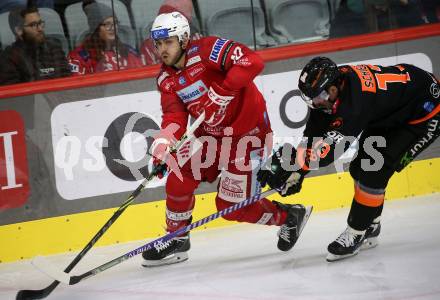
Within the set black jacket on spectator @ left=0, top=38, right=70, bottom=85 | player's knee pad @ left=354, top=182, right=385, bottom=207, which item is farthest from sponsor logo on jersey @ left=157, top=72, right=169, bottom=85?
player's knee pad @ left=354, top=182, right=385, bottom=207

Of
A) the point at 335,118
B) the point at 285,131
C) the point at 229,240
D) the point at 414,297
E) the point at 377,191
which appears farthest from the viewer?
the point at 285,131

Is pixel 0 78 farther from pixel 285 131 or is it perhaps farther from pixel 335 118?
pixel 335 118

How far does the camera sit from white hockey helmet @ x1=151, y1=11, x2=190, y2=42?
389cm

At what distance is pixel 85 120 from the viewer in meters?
4.85

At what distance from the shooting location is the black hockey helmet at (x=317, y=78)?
3.55 meters

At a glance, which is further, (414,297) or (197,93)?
(197,93)

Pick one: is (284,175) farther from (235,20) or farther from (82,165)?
(235,20)

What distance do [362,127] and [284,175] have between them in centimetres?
42

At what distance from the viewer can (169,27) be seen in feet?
12.8

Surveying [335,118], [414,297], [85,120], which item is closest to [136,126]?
[85,120]

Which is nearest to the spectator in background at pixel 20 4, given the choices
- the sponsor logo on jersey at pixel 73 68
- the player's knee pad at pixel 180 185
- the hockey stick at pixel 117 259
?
the sponsor logo on jersey at pixel 73 68

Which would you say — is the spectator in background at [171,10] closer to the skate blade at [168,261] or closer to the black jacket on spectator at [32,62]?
the black jacket on spectator at [32,62]

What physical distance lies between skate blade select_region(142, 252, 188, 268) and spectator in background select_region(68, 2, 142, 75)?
130cm

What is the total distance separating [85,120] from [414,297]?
95.1 inches
